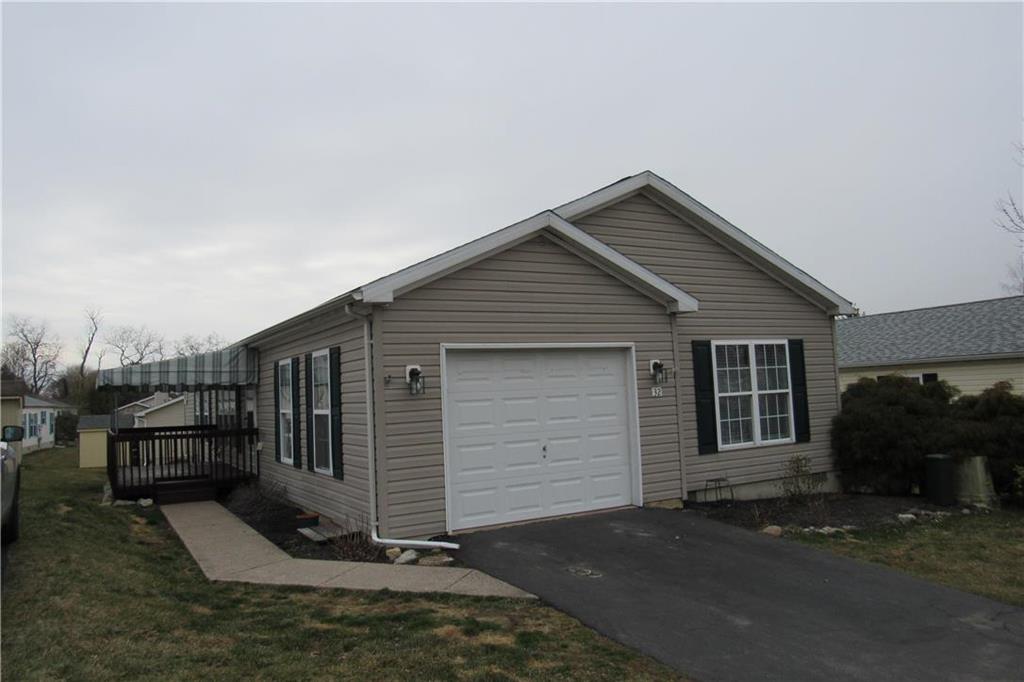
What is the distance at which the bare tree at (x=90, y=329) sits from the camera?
60.6m

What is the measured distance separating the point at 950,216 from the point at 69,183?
67.2ft

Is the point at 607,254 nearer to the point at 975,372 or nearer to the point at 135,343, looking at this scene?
the point at 975,372

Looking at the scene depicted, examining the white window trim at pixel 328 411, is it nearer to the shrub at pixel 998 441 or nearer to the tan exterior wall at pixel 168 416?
the shrub at pixel 998 441

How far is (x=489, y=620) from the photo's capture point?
566 centimetres

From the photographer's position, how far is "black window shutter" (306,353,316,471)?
1049 cm

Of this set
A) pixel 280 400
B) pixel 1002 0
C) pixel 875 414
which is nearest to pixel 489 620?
pixel 280 400

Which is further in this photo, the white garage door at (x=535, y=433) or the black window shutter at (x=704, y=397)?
the black window shutter at (x=704, y=397)

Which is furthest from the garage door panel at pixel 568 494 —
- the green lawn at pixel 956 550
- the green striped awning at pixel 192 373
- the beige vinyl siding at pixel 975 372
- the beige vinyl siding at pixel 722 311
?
the beige vinyl siding at pixel 975 372

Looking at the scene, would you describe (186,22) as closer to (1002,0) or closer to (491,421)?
(491,421)

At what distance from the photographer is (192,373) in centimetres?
1333

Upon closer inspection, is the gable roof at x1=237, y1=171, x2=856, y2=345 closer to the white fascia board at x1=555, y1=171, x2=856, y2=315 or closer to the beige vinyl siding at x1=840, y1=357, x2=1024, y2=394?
the white fascia board at x1=555, y1=171, x2=856, y2=315

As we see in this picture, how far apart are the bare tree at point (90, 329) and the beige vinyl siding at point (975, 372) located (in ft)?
204

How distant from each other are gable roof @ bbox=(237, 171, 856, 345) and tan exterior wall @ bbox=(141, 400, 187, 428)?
14334 mm

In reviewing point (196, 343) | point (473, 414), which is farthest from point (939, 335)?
point (196, 343)
